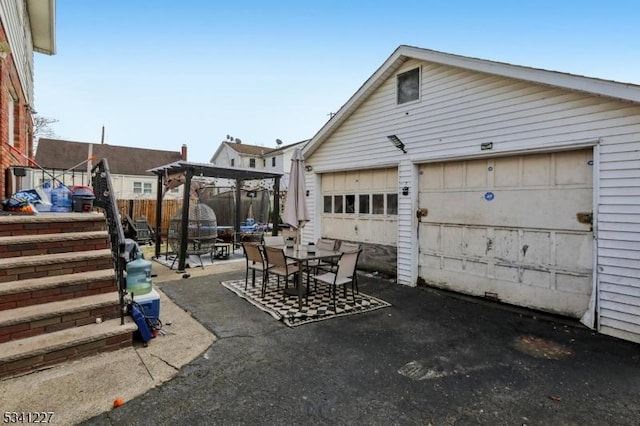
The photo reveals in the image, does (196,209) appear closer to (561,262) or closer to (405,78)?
(405,78)

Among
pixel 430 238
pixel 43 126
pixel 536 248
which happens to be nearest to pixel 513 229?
pixel 536 248

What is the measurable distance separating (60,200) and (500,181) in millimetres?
7531

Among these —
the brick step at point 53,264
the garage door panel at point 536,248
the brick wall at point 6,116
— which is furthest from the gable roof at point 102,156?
the garage door panel at point 536,248

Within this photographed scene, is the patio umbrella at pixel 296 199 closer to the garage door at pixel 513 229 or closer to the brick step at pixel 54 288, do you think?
the garage door at pixel 513 229

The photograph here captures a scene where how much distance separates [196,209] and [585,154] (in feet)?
28.5

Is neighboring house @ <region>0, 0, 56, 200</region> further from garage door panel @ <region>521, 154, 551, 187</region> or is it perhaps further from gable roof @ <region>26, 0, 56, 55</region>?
garage door panel @ <region>521, 154, 551, 187</region>

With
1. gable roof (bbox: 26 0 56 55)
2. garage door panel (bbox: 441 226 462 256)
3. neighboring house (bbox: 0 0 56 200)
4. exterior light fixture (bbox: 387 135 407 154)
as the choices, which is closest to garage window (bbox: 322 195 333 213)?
exterior light fixture (bbox: 387 135 407 154)

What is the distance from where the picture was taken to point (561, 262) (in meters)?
4.80

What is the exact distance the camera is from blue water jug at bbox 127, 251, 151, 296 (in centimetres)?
430

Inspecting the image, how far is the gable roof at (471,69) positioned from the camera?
3.99 m

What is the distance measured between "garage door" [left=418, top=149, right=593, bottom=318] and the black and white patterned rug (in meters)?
1.83

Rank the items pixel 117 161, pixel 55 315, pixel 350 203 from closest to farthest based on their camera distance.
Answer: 1. pixel 55 315
2. pixel 350 203
3. pixel 117 161

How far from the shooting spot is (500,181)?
548 centimetres

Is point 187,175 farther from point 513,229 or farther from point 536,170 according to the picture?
point 536,170
